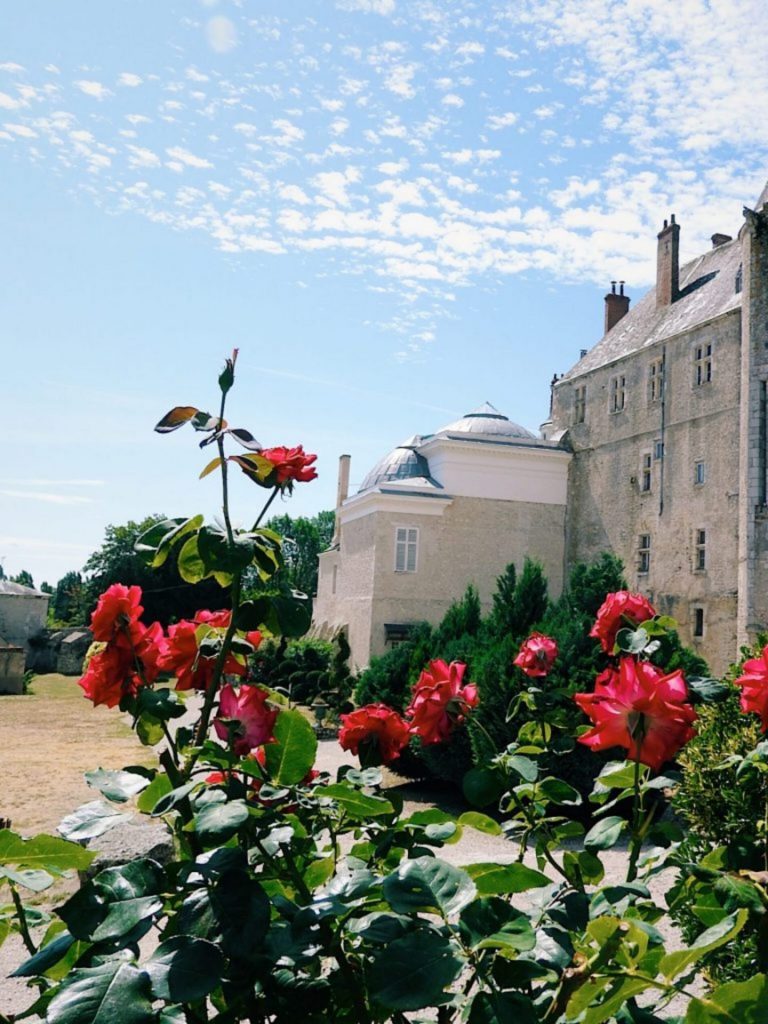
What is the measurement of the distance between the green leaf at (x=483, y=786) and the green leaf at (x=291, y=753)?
1.58ft

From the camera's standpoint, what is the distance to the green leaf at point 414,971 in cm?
114

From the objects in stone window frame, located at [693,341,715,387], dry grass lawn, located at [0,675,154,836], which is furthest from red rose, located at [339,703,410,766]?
stone window frame, located at [693,341,715,387]

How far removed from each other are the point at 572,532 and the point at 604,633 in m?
26.2

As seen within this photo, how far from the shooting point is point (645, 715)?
1.89 meters

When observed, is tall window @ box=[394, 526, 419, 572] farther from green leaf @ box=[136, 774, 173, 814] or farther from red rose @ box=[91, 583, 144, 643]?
green leaf @ box=[136, 774, 173, 814]

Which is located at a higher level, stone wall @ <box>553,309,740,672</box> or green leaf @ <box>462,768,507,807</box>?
stone wall @ <box>553,309,740,672</box>

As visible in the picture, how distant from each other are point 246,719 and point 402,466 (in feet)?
88.6

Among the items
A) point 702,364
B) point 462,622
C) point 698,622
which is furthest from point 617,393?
point 462,622

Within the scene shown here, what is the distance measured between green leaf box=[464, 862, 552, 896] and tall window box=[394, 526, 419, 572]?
977 inches

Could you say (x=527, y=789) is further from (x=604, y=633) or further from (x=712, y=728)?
(x=712, y=728)

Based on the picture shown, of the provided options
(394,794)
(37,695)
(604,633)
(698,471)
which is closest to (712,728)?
(604,633)

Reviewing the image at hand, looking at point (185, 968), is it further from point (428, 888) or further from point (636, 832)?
point (636, 832)

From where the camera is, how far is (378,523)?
86.0 ft

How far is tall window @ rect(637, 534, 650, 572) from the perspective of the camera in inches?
977
